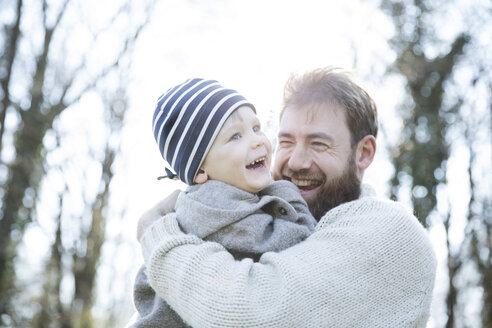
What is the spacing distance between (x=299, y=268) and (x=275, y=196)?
40 centimetres

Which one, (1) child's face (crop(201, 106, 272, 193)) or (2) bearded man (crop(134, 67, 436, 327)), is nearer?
(2) bearded man (crop(134, 67, 436, 327))

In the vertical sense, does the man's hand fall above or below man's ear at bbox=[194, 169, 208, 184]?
below

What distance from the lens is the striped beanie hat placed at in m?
2.38

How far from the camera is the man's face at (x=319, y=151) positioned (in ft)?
9.77

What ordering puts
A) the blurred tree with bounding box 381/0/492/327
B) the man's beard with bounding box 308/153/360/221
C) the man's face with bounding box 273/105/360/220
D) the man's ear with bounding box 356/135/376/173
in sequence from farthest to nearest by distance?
the blurred tree with bounding box 381/0/492/327 < the man's ear with bounding box 356/135/376/173 < the man's face with bounding box 273/105/360/220 < the man's beard with bounding box 308/153/360/221

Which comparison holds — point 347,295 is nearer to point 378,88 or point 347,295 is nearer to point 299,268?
point 299,268

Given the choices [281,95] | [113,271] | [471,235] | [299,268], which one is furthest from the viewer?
[113,271]

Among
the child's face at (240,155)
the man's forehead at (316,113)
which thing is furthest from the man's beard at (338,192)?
the child's face at (240,155)

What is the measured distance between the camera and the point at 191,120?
7.86ft

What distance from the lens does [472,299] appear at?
548 inches

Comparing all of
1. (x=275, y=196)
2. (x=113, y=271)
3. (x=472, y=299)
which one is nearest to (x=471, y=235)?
(x=472, y=299)

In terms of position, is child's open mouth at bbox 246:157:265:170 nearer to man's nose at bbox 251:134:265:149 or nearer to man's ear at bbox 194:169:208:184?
man's nose at bbox 251:134:265:149

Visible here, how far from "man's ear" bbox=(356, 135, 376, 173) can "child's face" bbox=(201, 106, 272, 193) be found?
2.75 ft

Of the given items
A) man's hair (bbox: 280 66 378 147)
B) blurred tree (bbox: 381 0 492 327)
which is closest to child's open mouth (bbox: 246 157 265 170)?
man's hair (bbox: 280 66 378 147)
